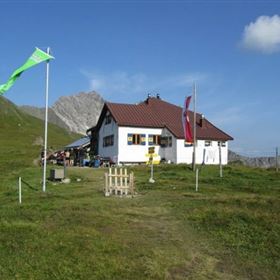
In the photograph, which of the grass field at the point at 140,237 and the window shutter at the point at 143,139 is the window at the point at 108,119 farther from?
the grass field at the point at 140,237

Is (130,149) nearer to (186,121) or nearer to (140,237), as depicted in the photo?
(186,121)

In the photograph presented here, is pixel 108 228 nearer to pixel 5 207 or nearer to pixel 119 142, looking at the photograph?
pixel 5 207

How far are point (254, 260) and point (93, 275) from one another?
4007 mm

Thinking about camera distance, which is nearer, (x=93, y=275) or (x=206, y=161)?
(x=93, y=275)

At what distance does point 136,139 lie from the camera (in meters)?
50.8

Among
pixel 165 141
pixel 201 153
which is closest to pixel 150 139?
pixel 165 141

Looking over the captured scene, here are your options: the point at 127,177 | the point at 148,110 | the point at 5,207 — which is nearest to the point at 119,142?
the point at 148,110

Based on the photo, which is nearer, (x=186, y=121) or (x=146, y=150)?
(x=186, y=121)

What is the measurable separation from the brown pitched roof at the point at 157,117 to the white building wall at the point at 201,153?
76 centimetres

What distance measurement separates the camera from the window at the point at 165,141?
5141 cm

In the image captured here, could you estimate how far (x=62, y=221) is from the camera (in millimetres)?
15148

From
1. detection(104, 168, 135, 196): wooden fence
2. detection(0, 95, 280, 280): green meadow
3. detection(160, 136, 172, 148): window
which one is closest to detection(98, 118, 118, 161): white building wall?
detection(160, 136, 172, 148): window

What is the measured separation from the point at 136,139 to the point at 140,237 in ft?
123

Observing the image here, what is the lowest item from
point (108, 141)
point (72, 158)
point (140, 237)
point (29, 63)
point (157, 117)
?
point (140, 237)
